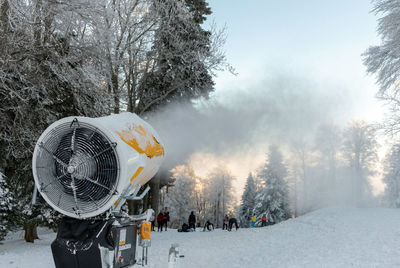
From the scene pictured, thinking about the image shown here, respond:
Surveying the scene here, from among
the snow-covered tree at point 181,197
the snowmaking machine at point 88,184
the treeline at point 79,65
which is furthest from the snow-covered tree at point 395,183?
the snowmaking machine at point 88,184

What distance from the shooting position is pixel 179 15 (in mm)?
16219

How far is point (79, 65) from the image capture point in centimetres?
1102

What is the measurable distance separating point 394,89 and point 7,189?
17.6 m

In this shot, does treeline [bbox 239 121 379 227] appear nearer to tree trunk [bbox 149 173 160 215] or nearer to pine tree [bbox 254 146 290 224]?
pine tree [bbox 254 146 290 224]

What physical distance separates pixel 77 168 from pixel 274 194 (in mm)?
37080

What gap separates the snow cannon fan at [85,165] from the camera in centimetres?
420

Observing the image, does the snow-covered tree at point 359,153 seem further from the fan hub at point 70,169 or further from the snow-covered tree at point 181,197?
the fan hub at point 70,169

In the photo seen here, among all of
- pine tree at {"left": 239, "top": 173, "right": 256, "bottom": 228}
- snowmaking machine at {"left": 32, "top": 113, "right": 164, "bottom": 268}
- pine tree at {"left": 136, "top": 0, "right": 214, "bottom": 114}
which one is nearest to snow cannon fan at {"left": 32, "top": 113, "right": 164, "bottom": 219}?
snowmaking machine at {"left": 32, "top": 113, "right": 164, "bottom": 268}

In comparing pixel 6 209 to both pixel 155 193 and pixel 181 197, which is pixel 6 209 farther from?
pixel 181 197

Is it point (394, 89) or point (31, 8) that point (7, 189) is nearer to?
point (31, 8)

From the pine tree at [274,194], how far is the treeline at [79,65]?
23.2 metres

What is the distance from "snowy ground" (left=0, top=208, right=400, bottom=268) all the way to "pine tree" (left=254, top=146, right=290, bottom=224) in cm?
2423

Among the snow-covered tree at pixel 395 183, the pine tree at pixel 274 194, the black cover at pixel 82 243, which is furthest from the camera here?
the pine tree at pixel 274 194

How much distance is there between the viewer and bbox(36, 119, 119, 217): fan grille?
13.9 feet
